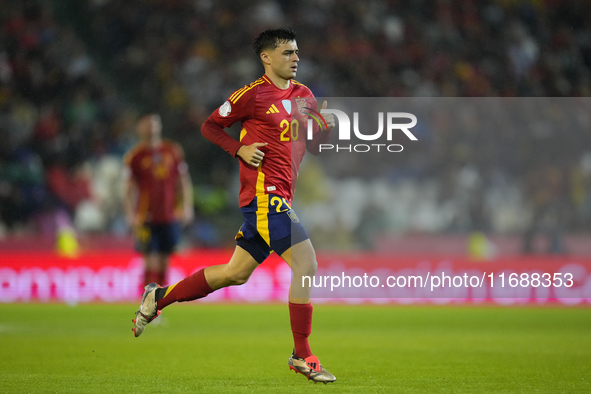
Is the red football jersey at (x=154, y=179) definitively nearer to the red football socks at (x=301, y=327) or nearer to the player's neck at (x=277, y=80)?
the player's neck at (x=277, y=80)

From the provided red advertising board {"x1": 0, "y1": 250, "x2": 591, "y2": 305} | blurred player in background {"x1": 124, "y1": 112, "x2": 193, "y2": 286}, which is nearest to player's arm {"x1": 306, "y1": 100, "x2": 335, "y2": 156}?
blurred player in background {"x1": 124, "y1": 112, "x2": 193, "y2": 286}

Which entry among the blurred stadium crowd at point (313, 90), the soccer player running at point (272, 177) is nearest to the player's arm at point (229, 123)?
the soccer player running at point (272, 177)

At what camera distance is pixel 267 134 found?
14.4ft

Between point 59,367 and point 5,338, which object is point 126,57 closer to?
point 5,338

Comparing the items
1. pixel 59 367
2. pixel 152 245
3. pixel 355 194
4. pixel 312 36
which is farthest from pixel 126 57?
pixel 59 367

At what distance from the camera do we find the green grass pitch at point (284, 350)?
4.09 metres

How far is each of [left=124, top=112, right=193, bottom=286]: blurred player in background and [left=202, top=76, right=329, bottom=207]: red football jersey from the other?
145 inches

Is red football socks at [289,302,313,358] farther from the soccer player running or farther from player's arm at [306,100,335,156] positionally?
player's arm at [306,100,335,156]

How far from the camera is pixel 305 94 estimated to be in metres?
4.57

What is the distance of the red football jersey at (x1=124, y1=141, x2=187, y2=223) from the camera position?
8070 millimetres

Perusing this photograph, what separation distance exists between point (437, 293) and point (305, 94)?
241 inches

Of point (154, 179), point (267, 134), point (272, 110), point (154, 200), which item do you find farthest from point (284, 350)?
point (154, 179)

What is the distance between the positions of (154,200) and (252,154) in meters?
3.99

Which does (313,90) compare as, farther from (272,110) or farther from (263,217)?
(263,217)
